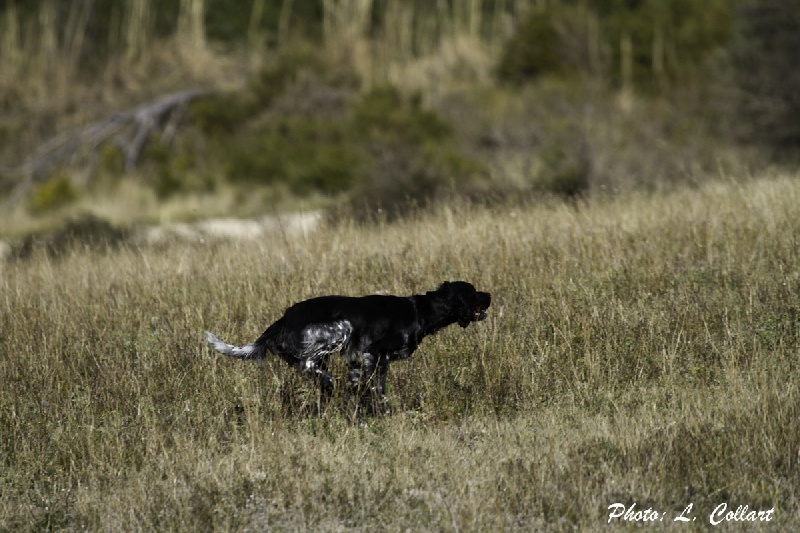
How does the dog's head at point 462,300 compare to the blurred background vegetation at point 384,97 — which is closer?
the dog's head at point 462,300

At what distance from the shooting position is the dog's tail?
6.02 metres

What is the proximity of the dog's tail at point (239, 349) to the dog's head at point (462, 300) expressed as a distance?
1193mm

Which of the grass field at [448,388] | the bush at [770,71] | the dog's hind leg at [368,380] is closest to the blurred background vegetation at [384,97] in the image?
the bush at [770,71]

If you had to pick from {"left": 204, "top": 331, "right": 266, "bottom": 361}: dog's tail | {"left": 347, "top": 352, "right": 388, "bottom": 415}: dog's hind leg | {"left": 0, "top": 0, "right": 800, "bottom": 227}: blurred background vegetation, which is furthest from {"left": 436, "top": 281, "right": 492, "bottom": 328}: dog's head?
{"left": 0, "top": 0, "right": 800, "bottom": 227}: blurred background vegetation

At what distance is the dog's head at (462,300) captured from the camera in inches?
253

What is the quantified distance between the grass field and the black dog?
25cm

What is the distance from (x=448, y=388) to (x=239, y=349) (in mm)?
1382

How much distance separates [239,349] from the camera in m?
6.07

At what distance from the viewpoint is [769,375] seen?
637cm

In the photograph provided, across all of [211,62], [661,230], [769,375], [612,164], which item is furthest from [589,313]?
[211,62]

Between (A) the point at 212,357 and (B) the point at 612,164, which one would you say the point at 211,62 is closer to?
(B) the point at 612,164

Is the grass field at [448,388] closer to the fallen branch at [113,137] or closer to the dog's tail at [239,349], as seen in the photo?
the dog's tail at [239,349]

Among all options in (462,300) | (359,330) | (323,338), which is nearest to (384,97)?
(462,300)

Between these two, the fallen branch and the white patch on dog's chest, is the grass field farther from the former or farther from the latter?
the fallen branch
